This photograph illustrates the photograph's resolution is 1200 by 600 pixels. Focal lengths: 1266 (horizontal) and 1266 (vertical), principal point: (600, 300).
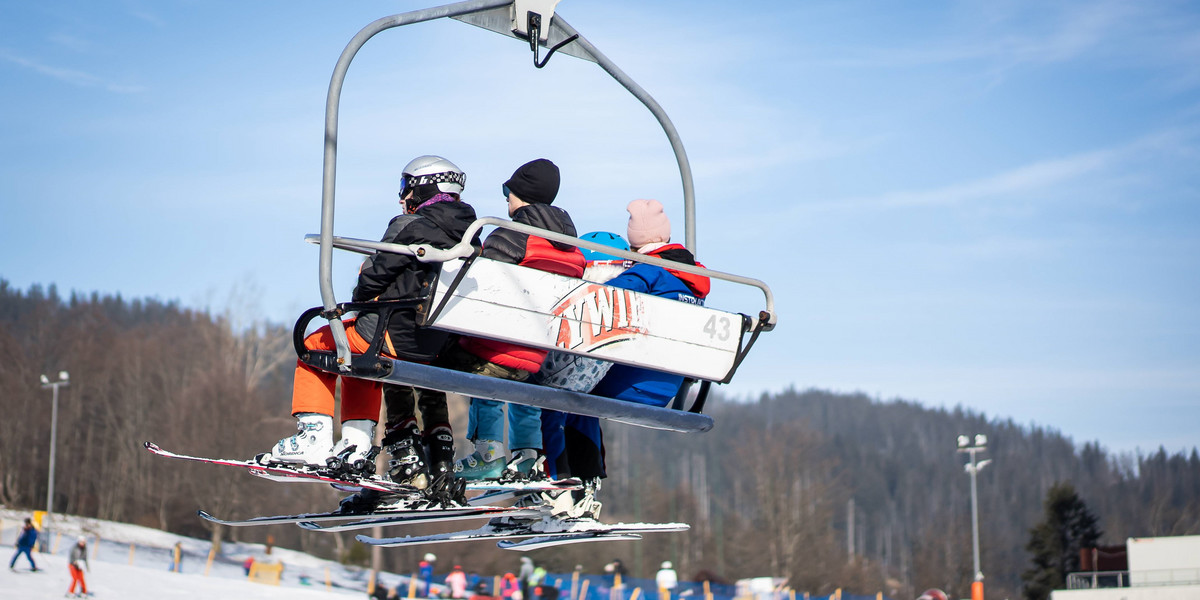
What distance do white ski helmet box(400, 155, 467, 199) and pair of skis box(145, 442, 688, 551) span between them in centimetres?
135

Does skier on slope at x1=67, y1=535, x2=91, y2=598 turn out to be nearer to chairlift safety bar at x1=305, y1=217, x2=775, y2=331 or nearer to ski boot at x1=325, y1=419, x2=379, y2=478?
ski boot at x1=325, y1=419, x2=379, y2=478

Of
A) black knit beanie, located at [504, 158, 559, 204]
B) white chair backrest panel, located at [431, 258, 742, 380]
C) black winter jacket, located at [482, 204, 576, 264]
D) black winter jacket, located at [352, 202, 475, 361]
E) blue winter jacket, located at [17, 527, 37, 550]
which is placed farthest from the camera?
blue winter jacket, located at [17, 527, 37, 550]

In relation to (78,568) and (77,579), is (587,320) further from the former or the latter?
(77,579)

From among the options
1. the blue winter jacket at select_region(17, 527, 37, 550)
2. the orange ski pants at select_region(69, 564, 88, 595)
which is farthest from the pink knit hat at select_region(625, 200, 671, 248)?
the blue winter jacket at select_region(17, 527, 37, 550)

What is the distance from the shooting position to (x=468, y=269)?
5.14m

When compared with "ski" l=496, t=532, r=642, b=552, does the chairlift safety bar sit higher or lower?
higher

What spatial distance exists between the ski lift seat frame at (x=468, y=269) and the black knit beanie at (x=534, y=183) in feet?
1.74

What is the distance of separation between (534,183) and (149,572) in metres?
32.4

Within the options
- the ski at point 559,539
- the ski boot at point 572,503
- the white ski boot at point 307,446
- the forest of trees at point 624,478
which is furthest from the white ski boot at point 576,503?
the forest of trees at point 624,478

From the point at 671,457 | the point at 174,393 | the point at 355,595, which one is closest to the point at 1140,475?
the point at 671,457

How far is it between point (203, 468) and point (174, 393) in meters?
11.5

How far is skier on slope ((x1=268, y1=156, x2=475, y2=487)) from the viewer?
5465 mm

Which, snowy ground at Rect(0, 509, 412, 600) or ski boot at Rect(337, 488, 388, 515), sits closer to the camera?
ski boot at Rect(337, 488, 388, 515)

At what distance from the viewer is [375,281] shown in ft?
17.9
